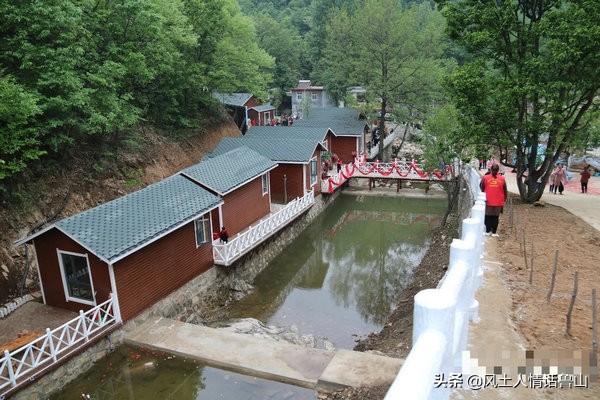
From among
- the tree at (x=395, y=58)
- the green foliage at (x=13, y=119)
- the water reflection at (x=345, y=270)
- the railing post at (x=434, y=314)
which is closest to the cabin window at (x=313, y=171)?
the water reflection at (x=345, y=270)

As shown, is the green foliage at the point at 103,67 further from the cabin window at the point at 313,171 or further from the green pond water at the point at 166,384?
the cabin window at the point at 313,171

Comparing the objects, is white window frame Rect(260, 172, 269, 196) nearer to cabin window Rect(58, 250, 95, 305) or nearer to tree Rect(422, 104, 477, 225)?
tree Rect(422, 104, 477, 225)

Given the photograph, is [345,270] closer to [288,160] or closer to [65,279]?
[288,160]

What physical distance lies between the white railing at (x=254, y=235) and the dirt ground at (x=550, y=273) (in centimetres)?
935

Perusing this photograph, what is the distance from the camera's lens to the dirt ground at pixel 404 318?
7805 mm

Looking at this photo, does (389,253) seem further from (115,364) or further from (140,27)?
(140,27)

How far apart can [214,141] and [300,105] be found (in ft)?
77.7

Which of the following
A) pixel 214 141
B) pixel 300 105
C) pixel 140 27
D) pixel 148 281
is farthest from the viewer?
pixel 300 105

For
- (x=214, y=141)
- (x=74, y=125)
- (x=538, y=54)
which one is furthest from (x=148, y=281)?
(x=214, y=141)

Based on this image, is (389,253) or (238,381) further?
(389,253)

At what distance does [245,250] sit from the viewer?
17.4m

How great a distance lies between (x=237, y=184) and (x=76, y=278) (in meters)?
7.74

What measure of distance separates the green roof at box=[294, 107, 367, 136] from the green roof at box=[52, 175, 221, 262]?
67.3ft

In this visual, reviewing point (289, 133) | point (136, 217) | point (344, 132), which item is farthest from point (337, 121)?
point (136, 217)
